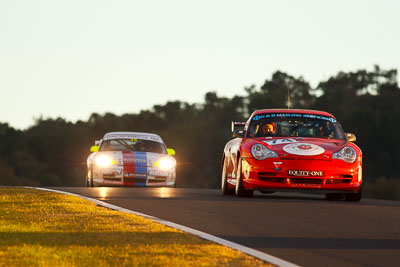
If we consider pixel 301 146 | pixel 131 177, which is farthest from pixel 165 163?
pixel 301 146

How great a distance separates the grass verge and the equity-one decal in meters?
3.94

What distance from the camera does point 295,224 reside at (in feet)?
39.2

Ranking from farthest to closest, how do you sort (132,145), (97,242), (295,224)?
(132,145), (295,224), (97,242)

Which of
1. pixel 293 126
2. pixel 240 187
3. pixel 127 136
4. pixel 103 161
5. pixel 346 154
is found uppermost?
pixel 293 126

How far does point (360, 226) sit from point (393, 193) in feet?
124

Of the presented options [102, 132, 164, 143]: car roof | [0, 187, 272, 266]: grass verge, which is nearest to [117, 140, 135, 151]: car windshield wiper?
[102, 132, 164, 143]: car roof

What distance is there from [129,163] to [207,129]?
85008mm

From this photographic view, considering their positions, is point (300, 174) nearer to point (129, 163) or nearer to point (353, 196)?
point (353, 196)

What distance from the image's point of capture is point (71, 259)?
339 inches

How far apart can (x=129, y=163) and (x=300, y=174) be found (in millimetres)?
8007

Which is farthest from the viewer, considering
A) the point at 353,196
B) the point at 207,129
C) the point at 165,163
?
the point at 207,129

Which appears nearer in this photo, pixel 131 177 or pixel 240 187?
pixel 240 187

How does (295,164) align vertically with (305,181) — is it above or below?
above

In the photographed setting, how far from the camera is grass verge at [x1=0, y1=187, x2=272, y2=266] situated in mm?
8562
